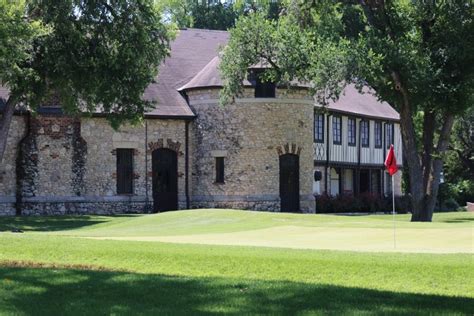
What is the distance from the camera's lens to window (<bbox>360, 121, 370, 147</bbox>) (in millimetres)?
45312

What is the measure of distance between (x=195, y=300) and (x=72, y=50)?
18.9 meters

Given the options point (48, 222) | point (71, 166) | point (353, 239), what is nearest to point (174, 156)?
point (71, 166)

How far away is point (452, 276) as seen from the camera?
489 inches

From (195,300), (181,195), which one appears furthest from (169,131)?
(195,300)

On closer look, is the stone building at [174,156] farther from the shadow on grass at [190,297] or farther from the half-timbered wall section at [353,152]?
the shadow on grass at [190,297]

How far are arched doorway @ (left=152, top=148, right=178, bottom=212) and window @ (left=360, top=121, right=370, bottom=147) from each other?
1314cm

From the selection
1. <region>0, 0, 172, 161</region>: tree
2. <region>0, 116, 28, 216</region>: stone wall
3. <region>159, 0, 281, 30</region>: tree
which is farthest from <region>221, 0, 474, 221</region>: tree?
<region>159, 0, 281, 30</region>: tree

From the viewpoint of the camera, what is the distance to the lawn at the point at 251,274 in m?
8.77

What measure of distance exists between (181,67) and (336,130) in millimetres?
8827

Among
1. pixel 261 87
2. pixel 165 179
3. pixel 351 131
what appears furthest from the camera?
pixel 351 131

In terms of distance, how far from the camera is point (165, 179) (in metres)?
36.3

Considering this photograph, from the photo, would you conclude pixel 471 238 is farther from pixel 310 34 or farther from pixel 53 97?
pixel 53 97

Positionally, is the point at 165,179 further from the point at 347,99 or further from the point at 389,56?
the point at 347,99

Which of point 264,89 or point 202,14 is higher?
point 202,14
